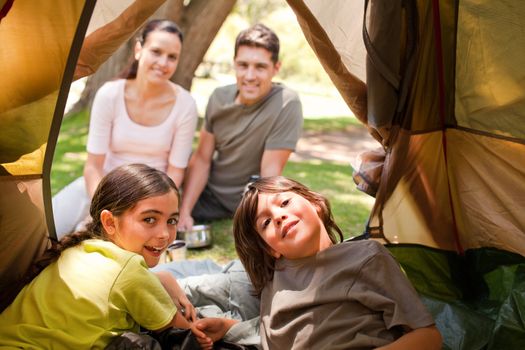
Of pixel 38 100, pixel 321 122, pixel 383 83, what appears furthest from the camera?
pixel 321 122

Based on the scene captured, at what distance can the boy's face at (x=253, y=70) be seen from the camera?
3.59m

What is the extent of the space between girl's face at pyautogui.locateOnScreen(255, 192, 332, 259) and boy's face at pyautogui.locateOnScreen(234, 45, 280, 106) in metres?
1.68

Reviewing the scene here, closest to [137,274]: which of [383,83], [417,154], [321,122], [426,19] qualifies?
[383,83]

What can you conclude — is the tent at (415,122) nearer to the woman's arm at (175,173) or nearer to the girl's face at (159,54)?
the girl's face at (159,54)

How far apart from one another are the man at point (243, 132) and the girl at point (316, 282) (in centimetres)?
157

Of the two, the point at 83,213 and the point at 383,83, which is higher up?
the point at 383,83

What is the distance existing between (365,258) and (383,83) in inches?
31.0

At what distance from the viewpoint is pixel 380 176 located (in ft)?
8.48

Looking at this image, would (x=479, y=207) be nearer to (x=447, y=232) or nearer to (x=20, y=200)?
(x=447, y=232)

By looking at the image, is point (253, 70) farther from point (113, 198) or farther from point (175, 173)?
point (113, 198)

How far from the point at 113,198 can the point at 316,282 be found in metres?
0.73

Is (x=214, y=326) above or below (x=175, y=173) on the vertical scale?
below

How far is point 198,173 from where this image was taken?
3891 mm

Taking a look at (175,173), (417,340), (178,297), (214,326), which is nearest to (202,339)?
(214,326)
